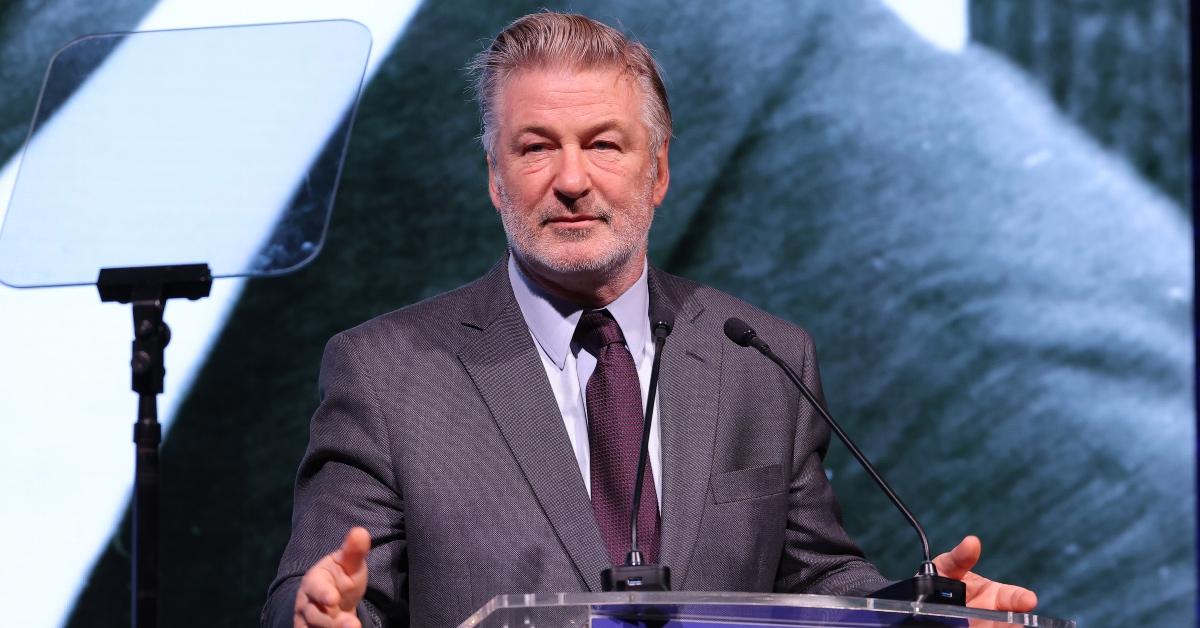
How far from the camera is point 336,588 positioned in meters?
1.36

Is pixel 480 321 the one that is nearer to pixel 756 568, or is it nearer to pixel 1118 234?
pixel 756 568

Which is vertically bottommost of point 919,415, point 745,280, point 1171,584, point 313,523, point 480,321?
point 1171,584

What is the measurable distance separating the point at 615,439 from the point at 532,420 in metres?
0.13

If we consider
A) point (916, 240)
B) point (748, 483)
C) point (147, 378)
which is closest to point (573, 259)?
point (748, 483)

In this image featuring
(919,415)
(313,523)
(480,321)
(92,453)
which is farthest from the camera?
(919,415)

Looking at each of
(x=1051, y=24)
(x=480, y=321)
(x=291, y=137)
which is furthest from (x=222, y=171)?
(x=1051, y=24)

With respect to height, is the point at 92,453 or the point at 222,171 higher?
the point at 222,171

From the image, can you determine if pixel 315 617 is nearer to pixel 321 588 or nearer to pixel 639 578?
pixel 321 588

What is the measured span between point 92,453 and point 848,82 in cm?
185

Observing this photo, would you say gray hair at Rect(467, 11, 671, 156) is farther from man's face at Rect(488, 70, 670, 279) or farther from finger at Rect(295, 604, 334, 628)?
finger at Rect(295, 604, 334, 628)

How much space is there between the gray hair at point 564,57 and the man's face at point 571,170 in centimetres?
3

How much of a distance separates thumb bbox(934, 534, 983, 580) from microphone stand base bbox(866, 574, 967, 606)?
111 mm

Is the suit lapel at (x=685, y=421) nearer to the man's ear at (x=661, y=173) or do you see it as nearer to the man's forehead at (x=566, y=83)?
the man's ear at (x=661, y=173)

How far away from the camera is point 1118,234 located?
9.93 feet
